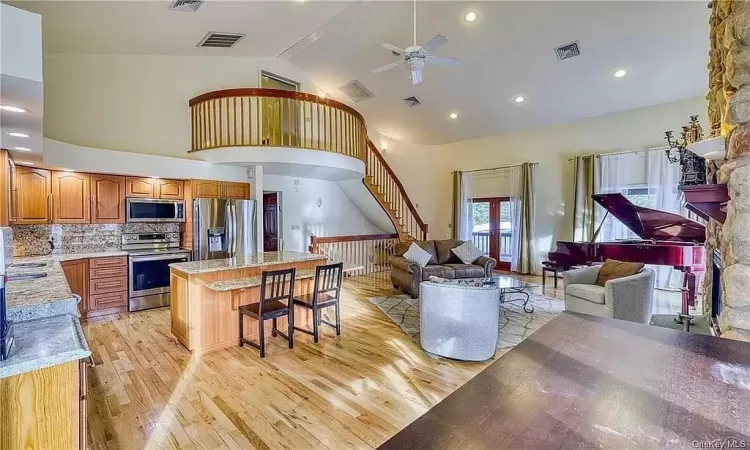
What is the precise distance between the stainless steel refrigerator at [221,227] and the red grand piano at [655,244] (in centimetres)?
543

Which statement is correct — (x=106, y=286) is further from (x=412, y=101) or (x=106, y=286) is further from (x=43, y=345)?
(x=412, y=101)

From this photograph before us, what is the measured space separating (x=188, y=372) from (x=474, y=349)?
2620 mm

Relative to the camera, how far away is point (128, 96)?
5.52 metres

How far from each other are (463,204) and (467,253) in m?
2.90

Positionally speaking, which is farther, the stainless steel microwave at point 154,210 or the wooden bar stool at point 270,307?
the stainless steel microwave at point 154,210

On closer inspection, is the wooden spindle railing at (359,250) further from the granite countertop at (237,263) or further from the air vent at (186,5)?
the air vent at (186,5)

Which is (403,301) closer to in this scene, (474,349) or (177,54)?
(474,349)

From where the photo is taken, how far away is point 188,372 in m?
3.10

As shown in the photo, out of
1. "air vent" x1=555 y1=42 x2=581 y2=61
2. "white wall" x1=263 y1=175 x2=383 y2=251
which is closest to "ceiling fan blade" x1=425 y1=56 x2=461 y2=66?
"air vent" x1=555 y1=42 x2=581 y2=61

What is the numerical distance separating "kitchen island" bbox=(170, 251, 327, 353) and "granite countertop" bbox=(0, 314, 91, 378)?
148 cm

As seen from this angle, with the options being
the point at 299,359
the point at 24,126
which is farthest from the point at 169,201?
the point at 299,359

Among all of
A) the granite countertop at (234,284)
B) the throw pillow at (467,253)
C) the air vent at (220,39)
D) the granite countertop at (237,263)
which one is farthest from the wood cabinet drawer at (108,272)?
the throw pillow at (467,253)

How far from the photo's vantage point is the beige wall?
6.36m

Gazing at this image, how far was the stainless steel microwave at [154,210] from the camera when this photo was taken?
523cm
